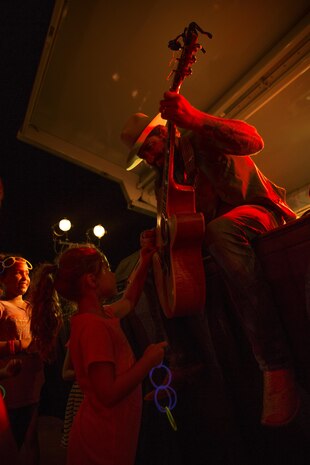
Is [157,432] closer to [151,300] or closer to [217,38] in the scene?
[151,300]

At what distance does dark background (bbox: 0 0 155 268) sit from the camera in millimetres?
3041

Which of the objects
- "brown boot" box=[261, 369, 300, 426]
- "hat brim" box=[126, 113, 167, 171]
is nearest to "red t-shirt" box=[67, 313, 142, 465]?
"brown boot" box=[261, 369, 300, 426]

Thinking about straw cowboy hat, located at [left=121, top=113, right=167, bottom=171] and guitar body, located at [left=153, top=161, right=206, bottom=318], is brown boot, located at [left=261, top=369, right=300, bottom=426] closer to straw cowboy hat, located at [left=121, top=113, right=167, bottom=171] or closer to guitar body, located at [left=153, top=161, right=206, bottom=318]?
guitar body, located at [left=153, top=161, right=206, bottom=318]

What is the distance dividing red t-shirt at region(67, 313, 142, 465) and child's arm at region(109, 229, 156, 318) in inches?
16.0

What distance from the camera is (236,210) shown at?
1.73 meters

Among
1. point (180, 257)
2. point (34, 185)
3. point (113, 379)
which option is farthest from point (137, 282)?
point (34, 185)

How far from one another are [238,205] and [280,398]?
1119 mm

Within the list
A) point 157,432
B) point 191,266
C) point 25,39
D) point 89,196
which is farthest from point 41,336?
point 89,196

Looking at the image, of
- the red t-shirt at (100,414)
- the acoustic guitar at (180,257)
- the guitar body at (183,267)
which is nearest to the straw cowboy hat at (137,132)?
the acoustic guitar at (180,257)

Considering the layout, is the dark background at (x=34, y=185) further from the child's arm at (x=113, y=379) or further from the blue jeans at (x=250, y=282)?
the child's arm at (x=113, y=379)

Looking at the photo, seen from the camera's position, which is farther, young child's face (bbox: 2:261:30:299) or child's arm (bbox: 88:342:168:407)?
young child's face (bbox: 2:261:30:299)

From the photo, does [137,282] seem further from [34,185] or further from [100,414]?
[34,185]

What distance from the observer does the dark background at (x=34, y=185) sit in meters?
3.04

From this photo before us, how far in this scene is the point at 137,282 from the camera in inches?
82.9
